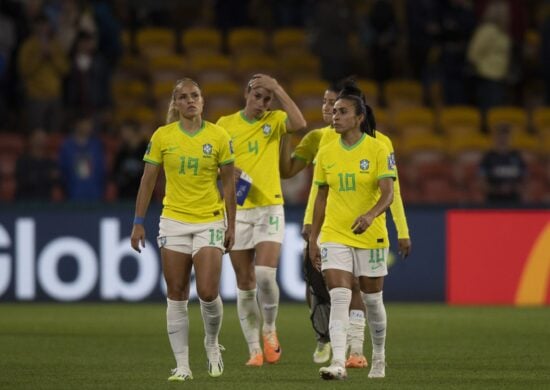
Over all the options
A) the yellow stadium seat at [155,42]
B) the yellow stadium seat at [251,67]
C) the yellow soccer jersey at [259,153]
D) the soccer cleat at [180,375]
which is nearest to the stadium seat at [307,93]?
the yellow stadium seat at [251,67]

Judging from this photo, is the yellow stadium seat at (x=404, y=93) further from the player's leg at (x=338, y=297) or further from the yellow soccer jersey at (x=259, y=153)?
the player's leg at (x=338, y=297)

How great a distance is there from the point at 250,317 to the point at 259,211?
0.90m

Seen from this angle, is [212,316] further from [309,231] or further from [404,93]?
[404,93]

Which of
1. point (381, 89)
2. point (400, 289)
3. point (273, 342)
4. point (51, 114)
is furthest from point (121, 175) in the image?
point (273, 342)

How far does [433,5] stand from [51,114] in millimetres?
6372

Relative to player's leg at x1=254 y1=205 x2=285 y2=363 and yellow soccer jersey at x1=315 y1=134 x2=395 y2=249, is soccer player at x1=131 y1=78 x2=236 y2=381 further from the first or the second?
player's leg at x1=254 y1=205 x2=285 y2=363

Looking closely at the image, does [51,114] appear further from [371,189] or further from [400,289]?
[371,189]

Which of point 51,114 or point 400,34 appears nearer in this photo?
point 51,114

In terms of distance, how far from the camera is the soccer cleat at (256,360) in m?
12.1

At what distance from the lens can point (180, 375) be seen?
34.8 feet

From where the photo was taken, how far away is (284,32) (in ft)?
77.8

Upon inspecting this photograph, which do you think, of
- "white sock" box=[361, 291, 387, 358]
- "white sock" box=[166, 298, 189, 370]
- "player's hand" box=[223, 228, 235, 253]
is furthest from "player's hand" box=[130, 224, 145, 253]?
"white sock" box=[361, 291, 387, 358]

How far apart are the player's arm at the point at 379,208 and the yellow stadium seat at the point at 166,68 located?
1262cm

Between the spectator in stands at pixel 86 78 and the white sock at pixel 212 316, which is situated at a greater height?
the spectator in stands at pixel 86 78
